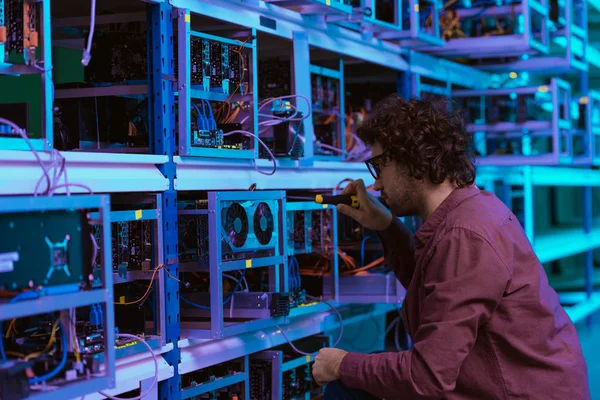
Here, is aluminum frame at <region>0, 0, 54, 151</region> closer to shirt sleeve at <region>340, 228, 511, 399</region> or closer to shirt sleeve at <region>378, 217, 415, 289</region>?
shirt sleeve at <region>340, 228, 511, 399</region>

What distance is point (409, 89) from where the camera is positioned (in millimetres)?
4699

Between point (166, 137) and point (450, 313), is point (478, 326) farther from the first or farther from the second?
point (166, 137)

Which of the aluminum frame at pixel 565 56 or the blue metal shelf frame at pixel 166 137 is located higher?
the aluminum frame at pixel 565 56

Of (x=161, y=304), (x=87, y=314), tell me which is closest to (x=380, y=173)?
(x=161, y=304)

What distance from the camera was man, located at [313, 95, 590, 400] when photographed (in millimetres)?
2244

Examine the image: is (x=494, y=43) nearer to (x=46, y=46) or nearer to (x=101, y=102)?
(x=101, y=102)

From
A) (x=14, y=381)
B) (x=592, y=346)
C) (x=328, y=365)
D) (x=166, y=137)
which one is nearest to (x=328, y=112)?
(x=166, y=137)

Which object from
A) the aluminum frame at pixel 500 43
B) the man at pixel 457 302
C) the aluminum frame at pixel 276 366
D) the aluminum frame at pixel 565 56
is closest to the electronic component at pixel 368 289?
the aluminum frame at pixel 276 366

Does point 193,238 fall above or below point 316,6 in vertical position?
below

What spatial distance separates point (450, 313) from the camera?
2.23 metres

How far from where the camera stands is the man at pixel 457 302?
7.36 ft

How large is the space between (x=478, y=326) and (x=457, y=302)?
5.3 inches

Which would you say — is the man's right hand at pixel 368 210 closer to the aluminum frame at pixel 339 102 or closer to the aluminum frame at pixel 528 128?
the aluminum frame at pixel 339 102

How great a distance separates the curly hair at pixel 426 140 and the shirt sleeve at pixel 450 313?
32cm
